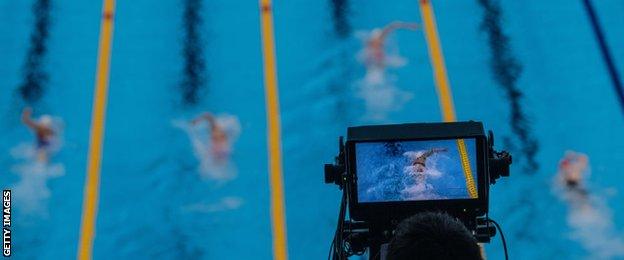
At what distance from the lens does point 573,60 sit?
209 inches

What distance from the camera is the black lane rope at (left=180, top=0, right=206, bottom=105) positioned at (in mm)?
5227

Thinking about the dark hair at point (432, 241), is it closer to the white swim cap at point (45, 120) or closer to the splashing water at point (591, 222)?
the splashing water at point (591, 222)

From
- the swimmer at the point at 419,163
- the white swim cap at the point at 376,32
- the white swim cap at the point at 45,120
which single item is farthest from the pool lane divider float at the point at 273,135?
the swimmer at the point at 419,163

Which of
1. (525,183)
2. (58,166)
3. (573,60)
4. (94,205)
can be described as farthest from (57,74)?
(573,60)

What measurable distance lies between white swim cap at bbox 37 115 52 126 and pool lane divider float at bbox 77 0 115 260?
0.27 meters

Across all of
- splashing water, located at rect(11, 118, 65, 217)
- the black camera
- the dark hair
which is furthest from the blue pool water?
the dark hair

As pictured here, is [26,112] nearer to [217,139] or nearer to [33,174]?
[33,174]

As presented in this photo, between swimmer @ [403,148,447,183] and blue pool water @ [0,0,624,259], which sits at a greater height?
blue pool water @ [0,0,624,259]

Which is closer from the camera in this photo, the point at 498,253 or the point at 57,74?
the point at 498,253

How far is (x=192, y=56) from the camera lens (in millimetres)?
5387

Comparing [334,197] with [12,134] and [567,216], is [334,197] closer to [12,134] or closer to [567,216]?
[567,216]

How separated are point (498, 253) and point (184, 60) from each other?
7.83ft

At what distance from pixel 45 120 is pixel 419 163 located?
293cm

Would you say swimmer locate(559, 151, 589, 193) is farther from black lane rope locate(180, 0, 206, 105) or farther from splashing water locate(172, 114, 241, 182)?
black lane rope locate(180, 0, 206, 105)
